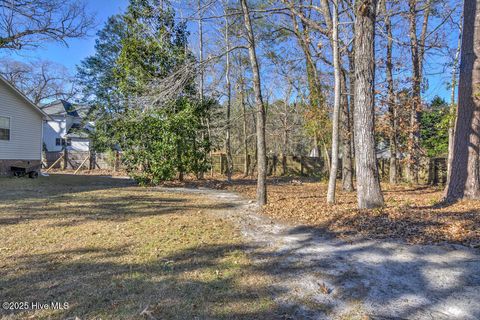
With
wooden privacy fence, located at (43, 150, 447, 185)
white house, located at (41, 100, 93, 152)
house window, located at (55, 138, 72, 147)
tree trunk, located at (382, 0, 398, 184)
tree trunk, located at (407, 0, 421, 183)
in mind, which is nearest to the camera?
tree trunk, located at (382, 0, 398, 184)

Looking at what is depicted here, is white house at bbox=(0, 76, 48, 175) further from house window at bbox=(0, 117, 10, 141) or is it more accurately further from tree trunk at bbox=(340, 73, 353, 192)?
tree trunk at bbox=(340, 73, 353, 192)

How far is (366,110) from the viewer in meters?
6.31

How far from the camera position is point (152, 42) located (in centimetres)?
1202

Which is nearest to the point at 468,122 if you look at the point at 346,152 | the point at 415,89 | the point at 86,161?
the point at 346,152

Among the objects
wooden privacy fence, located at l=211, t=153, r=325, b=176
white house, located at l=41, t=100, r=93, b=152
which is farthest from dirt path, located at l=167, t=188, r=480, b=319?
white house, located at l=41, t=100, r=93, b=152

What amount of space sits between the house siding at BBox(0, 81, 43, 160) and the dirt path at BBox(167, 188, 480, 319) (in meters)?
14.0

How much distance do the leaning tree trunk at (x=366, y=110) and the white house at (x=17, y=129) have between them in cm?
1397

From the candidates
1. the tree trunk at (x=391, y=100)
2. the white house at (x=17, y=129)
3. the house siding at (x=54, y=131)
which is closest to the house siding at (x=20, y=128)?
the white house at (x=17, y=129)

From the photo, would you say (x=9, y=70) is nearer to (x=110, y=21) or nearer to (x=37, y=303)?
(x=110, y=21)

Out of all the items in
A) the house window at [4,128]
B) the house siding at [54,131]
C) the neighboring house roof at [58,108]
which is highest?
the neighboring house roof at [58,108]

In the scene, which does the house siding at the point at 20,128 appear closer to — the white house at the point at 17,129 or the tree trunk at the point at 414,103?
the white house at the point at 17,129

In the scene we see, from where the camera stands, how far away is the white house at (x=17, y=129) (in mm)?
13398

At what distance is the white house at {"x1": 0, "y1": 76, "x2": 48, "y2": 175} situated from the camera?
1340cm

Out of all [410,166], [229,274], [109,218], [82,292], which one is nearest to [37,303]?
[82,292]
